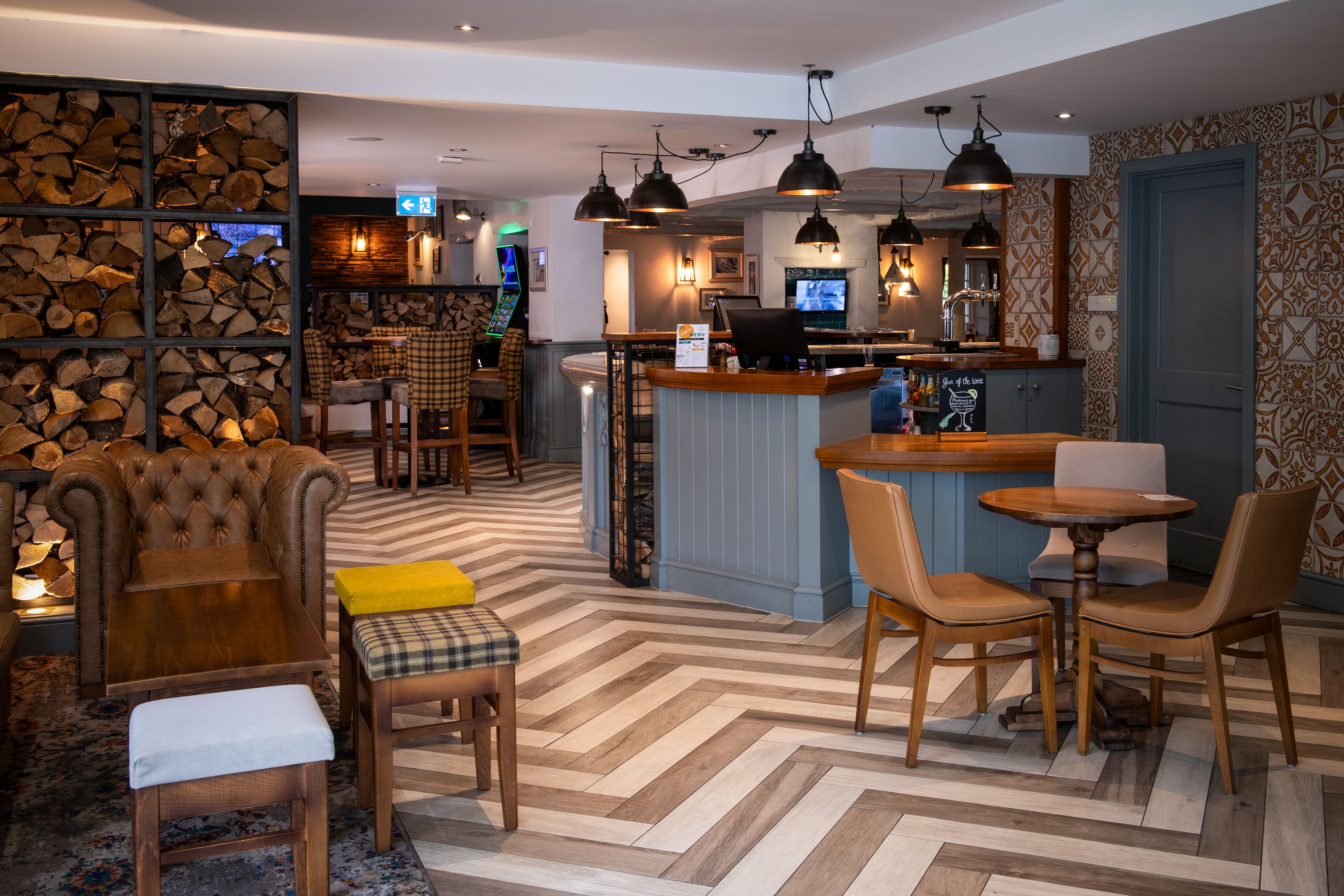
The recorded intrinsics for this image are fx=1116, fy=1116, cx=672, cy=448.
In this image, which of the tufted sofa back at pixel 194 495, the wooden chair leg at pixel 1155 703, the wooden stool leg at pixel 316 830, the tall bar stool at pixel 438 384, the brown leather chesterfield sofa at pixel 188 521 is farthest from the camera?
the tall bar stool at pixel 438 384

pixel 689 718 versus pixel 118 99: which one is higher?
pixel 118 99

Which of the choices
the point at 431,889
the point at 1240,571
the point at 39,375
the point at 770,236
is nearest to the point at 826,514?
the point at 1240,571

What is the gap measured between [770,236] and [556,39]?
6751 mm

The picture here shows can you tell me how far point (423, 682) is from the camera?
2.94 meters

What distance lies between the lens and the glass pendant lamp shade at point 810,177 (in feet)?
18.7

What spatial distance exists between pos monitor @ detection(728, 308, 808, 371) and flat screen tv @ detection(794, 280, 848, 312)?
22.6 ft

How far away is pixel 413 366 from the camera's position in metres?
8.81

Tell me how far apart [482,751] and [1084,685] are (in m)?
1.89

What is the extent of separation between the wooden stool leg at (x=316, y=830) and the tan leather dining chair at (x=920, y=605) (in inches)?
69.7

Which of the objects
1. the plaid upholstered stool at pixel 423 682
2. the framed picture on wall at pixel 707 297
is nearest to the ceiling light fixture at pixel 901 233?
the plaid upholstered stool at pixel 423 682

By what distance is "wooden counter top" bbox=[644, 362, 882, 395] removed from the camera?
5098 mm

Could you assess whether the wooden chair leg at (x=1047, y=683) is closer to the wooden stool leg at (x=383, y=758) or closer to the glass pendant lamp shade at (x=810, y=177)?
the wooden stool leg at (x=383, y=758)

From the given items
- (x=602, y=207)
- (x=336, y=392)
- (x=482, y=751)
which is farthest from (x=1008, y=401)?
(x=336, y=392)

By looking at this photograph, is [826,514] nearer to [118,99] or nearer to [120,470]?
[120,470]
